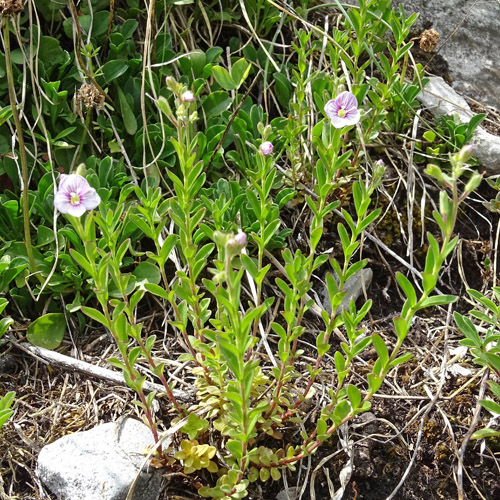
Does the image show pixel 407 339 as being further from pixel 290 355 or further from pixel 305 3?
A: pixel 305 3

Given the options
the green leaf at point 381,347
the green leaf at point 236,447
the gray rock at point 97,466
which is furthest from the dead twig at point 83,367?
the green leaf at point 381,347

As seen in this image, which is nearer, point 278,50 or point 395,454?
point 395,454

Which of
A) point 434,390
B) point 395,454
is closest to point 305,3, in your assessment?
point 434,390

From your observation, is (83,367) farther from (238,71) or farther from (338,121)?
(238,71)

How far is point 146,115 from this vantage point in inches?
113

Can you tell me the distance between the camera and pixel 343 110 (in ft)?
6.95

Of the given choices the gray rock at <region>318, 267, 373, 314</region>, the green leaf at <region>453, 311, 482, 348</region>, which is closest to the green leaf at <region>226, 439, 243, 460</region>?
the green leaf at <region>453, 311, 482, 348</region>

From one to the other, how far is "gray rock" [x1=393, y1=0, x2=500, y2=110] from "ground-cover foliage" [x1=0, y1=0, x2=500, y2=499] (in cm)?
36

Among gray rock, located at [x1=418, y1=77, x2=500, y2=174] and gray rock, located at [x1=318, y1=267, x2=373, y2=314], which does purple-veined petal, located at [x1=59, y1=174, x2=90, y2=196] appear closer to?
gray rock, located at [x1=318, y1=267, x2=373, y2=314]

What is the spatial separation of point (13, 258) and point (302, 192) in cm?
119

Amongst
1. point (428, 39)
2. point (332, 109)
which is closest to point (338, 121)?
point (332, 109)

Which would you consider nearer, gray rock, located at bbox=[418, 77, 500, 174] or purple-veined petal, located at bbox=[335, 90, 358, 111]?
purple-veined petal, located at bbox=[335, 90, 358, 111]

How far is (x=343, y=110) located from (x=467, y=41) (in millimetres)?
1798

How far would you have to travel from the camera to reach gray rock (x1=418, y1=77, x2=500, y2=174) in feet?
9.92
